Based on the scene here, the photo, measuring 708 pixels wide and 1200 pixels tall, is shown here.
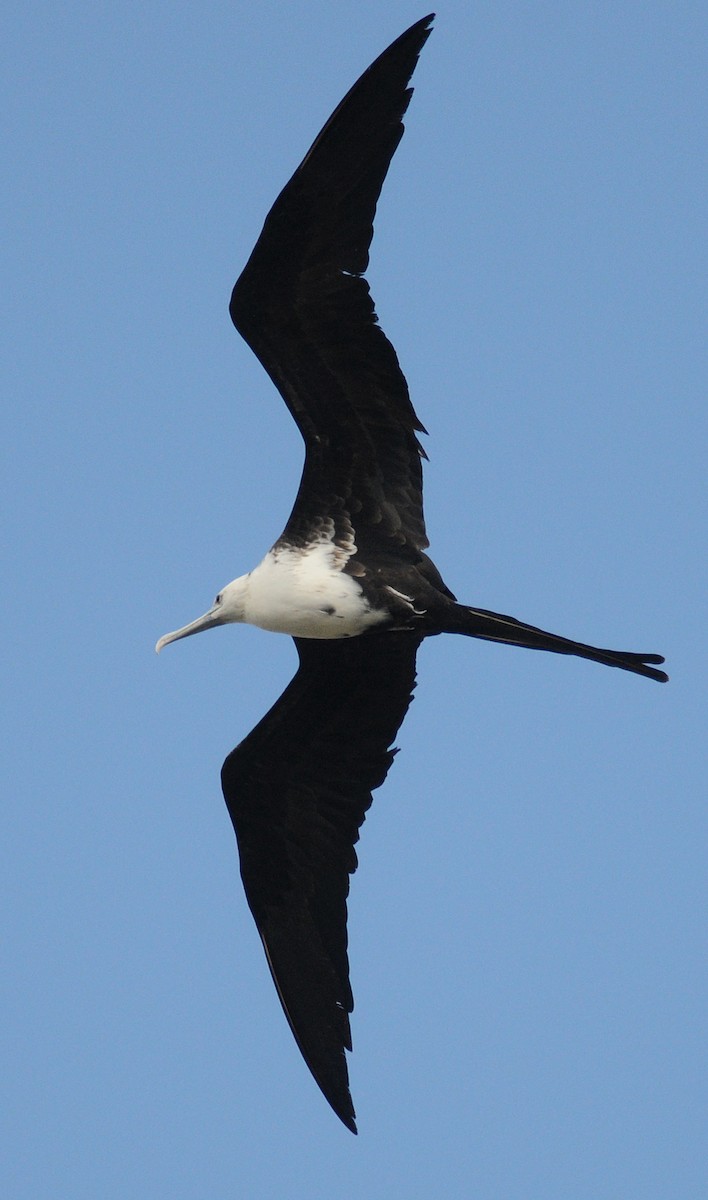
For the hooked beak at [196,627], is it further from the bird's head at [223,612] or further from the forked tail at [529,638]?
the forked tail at [529,638]

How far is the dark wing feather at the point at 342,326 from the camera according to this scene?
6.35 metres

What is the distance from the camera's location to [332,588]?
6902 millimetres

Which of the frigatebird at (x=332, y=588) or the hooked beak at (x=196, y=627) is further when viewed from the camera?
the hooked beak at (x=196, y=627)

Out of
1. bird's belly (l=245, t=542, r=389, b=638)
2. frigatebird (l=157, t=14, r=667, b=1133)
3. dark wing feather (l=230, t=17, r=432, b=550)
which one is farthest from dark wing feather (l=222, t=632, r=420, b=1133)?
dark wing feather (l=230, t=17, r=432, b=550)

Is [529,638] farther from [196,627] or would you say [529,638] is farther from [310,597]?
[196,627]

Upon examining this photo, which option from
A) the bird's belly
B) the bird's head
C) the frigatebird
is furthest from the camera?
the bird's head

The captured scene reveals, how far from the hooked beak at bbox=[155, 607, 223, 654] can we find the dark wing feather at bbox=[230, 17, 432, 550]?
558 millimetres

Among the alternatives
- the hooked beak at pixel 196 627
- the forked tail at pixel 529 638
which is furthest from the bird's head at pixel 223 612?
the forked tail at pixel 529 638

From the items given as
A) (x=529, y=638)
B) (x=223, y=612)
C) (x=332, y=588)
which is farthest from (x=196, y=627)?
(x=529, y=638)

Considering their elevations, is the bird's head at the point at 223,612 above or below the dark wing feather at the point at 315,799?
above

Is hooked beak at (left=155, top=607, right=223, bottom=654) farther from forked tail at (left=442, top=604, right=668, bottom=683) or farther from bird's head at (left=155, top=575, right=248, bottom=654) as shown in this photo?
forked tail at (left=442, top=604, right=668, bottom=683)

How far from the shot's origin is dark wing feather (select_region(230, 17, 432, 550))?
6.35 m

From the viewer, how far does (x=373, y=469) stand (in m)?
6.93

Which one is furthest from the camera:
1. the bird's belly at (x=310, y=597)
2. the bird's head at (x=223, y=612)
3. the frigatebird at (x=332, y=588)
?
the bird's head at (x=223, y=612)
